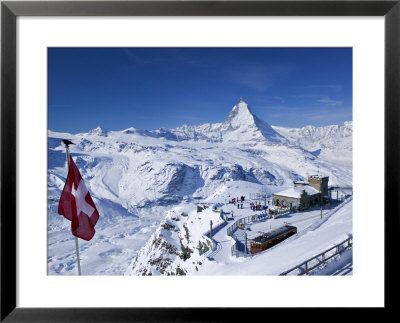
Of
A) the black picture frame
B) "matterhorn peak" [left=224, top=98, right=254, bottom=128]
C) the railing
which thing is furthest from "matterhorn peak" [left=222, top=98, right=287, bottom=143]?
the railing

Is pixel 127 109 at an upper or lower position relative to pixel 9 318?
upper

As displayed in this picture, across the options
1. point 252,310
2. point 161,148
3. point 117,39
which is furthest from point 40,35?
point 252,310

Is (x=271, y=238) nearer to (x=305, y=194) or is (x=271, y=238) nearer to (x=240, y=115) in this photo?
(x=305, y=194)

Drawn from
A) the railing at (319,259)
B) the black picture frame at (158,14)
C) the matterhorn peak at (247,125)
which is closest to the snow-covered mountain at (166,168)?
the matterhorn peak at (247,125)

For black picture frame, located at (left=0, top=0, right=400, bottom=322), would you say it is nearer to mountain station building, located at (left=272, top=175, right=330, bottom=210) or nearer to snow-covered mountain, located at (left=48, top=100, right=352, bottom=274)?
snow-covered mountain, located at (left=48, top=100, right=352, bottom=274)

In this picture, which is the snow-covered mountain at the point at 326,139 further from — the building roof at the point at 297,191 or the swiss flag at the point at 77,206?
the swiss flag at the point at 77,206

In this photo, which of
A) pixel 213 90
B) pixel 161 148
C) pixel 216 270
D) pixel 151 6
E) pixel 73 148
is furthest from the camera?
pixel 161 148

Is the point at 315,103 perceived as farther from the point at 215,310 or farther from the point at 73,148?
the point at 73,148

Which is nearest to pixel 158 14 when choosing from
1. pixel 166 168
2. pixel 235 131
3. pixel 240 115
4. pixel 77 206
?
pixel 240 115

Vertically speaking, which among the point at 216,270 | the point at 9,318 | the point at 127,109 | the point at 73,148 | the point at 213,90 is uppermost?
the point at 213,90
